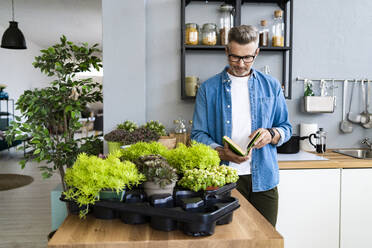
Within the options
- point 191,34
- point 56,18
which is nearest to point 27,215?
point 191,34

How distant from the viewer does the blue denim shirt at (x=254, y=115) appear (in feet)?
6.21

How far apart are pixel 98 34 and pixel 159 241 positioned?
8.94 meters

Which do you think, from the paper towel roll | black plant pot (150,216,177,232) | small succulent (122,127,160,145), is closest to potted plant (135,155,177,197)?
black plant pot (150,216,177,232)

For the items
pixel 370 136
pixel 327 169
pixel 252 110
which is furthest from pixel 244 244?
pixel 370 136

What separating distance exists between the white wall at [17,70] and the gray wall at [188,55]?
21.2 ft

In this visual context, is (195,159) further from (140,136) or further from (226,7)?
(226,7)

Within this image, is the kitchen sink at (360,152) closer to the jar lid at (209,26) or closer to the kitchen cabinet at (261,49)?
the kitchen cabinet at (261,49)

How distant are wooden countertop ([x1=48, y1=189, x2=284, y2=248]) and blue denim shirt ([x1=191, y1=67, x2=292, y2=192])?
830 millimetres

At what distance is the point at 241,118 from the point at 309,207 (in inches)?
41.7

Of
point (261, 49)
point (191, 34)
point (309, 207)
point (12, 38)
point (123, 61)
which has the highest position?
point (12, 38)

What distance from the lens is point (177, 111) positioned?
306 cm

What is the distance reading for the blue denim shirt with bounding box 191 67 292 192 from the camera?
189cm

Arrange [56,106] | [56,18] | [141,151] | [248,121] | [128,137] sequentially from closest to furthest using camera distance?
[141,151]
[248,121]
[128,137]
[56,106]
[56,18]

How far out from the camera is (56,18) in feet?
24.0
